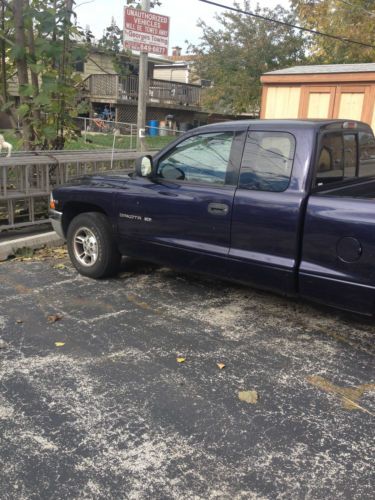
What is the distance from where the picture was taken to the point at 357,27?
17141mm

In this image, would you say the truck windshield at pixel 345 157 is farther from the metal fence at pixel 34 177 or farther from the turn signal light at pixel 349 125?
the metal fence at pixel 34 177

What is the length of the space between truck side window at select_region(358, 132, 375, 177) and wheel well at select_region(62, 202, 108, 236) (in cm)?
256

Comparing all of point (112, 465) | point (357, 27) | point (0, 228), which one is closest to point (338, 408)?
point (112, 465)

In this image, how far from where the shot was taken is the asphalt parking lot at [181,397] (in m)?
2.45

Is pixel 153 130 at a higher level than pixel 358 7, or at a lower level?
lower

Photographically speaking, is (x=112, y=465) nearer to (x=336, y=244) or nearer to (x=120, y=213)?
(x=336, y=244)

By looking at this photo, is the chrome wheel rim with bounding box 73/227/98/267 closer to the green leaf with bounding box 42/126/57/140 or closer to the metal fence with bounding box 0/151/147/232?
the metal fence with bounding box 0/151/147/232

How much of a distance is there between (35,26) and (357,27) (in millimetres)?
13114

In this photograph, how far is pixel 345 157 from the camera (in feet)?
13.8

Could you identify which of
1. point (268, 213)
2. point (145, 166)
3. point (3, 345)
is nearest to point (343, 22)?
point (145, 166)

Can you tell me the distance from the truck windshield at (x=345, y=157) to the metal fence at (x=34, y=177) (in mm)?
2915

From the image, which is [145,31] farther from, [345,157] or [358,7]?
[358,7]

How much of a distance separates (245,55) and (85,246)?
25958 millimetres

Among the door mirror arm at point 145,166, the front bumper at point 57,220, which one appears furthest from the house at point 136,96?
the door mirror arm at point 145,166
